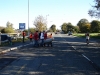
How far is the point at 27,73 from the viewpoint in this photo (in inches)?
449

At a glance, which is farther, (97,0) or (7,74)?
(97,0)

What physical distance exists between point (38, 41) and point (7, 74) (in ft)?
67.4

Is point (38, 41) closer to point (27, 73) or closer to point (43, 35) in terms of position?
point (43, 35)

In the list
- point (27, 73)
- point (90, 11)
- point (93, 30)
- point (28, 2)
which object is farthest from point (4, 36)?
point (93, 30)

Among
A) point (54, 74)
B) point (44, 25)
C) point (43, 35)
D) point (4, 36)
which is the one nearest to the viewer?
point (54, 74)

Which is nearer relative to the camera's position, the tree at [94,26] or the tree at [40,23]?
the tree at [40,23]

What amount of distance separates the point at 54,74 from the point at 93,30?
13510 cm

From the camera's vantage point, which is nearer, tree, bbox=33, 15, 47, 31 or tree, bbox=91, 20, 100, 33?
tree, bbox=33, 15, 47, 31

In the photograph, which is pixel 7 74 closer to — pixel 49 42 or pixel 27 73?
pixel 27 73

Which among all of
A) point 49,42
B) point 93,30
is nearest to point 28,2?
point 49,42

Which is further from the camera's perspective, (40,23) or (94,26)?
(94,26)

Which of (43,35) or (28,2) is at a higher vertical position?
(28,2)

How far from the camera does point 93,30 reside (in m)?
144

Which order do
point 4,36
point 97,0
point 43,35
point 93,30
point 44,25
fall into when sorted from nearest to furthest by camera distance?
point 43,35 → point 4,36 → point 97,0 → point 44,25 → point 93,30
